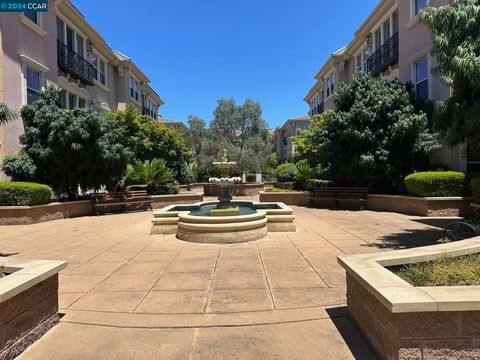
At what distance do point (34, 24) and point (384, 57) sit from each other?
715 inches

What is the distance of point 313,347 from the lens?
3508 millimetres

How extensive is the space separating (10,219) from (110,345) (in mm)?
10987

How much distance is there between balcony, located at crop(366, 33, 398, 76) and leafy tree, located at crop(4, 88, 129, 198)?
15090 mm

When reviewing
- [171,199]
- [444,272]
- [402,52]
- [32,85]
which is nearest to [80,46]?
[32,85]

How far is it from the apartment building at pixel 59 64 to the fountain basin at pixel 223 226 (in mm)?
8466

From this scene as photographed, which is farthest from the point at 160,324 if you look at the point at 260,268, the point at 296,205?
the point at 296,205

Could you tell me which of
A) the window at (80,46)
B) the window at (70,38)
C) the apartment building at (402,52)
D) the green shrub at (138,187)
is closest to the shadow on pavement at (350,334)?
the apartment building at (402,52)

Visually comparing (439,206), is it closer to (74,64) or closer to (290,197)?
(290,197)

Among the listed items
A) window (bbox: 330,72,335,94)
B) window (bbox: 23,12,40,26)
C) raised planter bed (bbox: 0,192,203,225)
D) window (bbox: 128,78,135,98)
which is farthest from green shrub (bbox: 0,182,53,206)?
window (bbox: 330,72,335,94)

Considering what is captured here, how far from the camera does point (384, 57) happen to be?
20.7 m

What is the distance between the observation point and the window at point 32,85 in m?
16.1

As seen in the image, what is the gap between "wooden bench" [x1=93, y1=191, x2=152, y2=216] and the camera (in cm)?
1589

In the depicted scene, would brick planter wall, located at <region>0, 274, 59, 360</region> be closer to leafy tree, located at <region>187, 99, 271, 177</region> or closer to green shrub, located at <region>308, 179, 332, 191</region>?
green shrub, located at <region>308, 179, 332, 191</region>

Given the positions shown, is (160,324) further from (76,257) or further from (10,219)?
(10,219)
